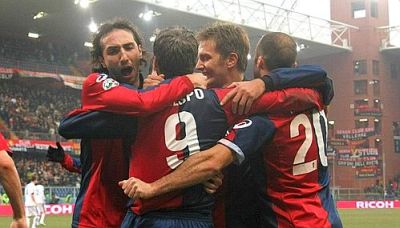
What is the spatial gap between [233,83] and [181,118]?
419 mm

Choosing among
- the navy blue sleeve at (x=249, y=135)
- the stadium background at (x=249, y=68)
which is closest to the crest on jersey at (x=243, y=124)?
the navy blue sleeve at (x=249, y=135)

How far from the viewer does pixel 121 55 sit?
13.3ft

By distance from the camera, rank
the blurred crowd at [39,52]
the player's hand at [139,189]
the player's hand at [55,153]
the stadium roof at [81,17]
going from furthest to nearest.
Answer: the blurred crowd at [39,52]
the stadium roof at [81,17]
the player's hand at [55,153]
the player's hand at [139,189]

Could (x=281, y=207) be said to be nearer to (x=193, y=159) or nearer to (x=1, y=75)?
(x=193, y=159)

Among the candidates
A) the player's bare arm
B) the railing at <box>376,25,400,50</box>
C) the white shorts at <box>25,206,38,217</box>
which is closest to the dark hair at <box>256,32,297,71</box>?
the player's bare arm

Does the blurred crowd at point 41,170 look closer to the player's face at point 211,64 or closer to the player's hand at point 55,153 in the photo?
the player's hand at point 55,153

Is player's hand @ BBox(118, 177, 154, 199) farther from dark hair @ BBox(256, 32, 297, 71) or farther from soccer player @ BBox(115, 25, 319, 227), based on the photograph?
dark hair @ BBox(256, 32, 297, 71)

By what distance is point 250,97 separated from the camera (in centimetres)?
364

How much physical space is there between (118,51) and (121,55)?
0.04 meters

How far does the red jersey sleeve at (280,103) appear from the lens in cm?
374

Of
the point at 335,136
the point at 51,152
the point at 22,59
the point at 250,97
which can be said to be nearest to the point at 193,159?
the point at 250,97

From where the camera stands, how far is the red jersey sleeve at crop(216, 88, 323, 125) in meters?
3.74

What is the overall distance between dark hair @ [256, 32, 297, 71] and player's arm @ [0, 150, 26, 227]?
1975 millimetres

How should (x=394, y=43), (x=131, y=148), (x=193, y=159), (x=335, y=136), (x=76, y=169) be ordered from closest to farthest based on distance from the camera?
(x=193, y=159)
(x=131, y=148)
(x=76, y=169)
(x=335, y=136)
(x=394, y=43)
